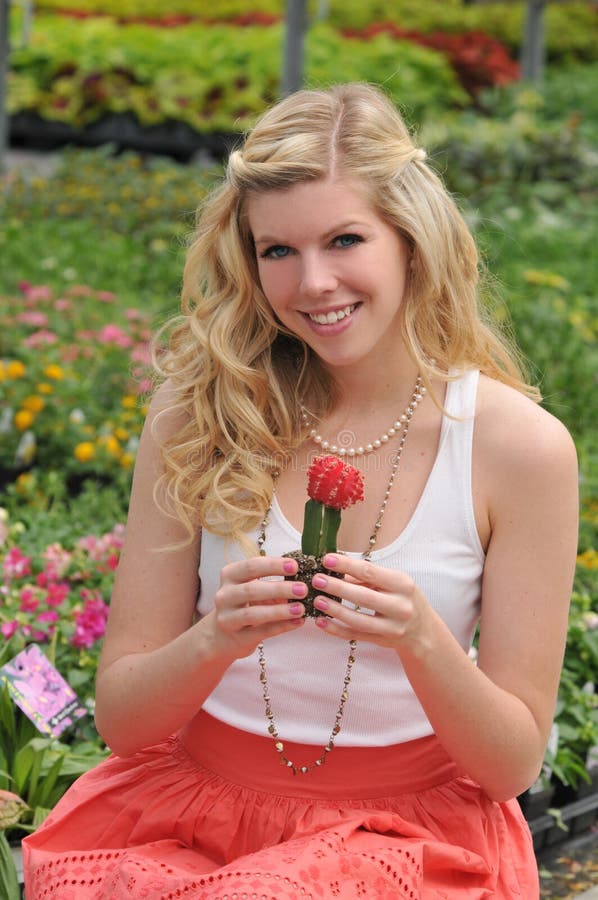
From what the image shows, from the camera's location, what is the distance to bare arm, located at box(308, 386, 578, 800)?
6.20 ft

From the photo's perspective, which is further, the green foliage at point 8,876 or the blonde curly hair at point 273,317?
the green foliage at point 8,876

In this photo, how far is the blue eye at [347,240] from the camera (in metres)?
1.94

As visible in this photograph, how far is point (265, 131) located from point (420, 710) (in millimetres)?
927

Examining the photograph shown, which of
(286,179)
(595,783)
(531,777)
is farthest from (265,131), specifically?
(595,783)

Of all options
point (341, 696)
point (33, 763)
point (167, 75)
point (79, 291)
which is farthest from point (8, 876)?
point (167, 75)

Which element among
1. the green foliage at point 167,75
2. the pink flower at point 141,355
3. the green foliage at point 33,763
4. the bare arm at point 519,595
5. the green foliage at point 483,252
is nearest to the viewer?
the bare arm at point 519,595

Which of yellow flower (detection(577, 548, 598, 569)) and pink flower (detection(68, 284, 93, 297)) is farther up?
pink flower (detection(68, 284, 93, 297))

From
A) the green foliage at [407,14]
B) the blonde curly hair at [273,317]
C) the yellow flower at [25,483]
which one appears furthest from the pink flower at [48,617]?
the green foliage at [407,14]

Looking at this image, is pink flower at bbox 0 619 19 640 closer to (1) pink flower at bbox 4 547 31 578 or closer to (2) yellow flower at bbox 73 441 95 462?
(1) pink flower at bbox 4 547 31 578

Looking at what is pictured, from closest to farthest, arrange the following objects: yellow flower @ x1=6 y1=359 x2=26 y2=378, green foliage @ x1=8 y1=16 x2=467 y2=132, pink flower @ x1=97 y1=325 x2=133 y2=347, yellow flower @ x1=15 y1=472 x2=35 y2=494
A: 1. yellow flower @ x1=15 y1=472 x2=35 y2=494
2. yellow flower @ x1=6 y1=359 x2=26 y2=378
3. pink flower @ x1=97 y1=325 x2=133 y2=347
4. green foliage @ x1=8 y1=16 x2=467 y2=132

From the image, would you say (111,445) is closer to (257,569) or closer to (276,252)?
(276,252)

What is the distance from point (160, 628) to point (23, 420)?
239 centimetres

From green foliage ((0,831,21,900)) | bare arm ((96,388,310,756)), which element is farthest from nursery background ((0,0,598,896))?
bare arm ((96,388,310,756))

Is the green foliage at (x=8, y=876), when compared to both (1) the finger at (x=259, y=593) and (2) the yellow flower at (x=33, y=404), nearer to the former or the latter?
(1) the finger at (x=259, y=593)
